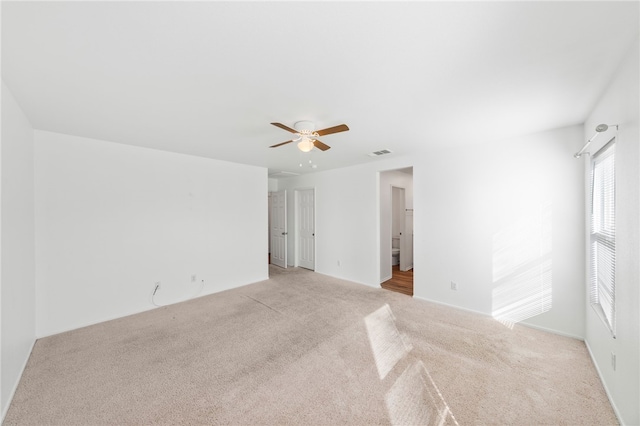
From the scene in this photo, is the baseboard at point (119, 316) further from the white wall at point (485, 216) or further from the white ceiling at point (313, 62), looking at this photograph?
the white wall at point (485, 216)

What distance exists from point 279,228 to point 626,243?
5.90 meters

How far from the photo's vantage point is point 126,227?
3.50 m

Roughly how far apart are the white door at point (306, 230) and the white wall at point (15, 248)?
4398 millimetres

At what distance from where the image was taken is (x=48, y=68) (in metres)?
1.64

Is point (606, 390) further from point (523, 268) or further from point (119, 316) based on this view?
point (119, 316)

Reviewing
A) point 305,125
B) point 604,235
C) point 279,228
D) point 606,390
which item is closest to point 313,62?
point 305,125

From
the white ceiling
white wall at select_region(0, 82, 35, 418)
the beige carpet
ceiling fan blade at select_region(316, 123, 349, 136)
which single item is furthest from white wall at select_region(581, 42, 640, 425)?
white wall at select_region(0, 82, 35, 418)

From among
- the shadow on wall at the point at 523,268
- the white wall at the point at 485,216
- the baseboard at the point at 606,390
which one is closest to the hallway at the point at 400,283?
the white wall at the point at 485,216

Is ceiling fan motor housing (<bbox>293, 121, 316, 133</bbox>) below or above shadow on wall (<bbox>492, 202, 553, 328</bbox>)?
above

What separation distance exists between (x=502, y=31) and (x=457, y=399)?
2.47 metres

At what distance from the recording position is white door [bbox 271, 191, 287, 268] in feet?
20.9

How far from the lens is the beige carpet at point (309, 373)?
173 cm

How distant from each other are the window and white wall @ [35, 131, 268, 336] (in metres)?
4.89

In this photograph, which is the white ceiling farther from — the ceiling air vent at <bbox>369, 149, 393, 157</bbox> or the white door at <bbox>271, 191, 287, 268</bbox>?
the white door at <bbox>271, 191, 287, 268</bbox>
